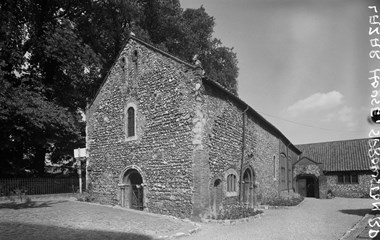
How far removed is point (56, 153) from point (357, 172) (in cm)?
2884

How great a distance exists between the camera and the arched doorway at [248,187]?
1832 centimetres

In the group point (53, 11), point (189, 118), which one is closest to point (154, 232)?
point (189, 118)

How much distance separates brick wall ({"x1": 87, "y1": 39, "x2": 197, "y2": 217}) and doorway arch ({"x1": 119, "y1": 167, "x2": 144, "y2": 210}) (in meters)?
0.29

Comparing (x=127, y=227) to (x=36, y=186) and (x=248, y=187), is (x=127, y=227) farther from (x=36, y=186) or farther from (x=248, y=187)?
(x=36, y=186)

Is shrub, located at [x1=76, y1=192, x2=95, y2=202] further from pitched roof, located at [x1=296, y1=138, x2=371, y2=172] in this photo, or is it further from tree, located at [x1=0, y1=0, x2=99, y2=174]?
pitched roof, located at [x1=296, y1=138, x2=371, y2=172]

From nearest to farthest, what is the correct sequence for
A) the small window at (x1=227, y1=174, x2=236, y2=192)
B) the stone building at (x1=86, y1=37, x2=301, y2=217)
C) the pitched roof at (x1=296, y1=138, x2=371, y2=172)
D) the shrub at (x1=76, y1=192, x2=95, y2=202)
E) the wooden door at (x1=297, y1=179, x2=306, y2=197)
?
the stone building at (x1=86, y1=37, x2=301, y2=217), the small window at (x1=227, y1=174, x2=236, y2=192), the shrub at (x1=76, y1=192, x2=95, y2=202), the pitched roof at (x1=296, y1=138, x2=371, y2=172), the wooden door at (x1=297, y1=179, x2=306, y2=197)

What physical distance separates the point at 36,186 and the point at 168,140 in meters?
9.82

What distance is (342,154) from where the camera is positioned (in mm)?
35250

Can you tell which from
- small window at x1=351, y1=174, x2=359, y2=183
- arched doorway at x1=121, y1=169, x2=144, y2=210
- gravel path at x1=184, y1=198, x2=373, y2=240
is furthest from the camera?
small window at x1=351, y1=174, x2=359, y2=183

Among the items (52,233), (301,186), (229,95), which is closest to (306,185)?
(301,186)

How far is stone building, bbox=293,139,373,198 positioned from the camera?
103ft

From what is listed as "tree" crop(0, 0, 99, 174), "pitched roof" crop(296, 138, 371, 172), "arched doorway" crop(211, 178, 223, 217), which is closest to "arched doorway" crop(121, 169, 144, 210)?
"arched doorway" crop(211, 178, 223, 217)

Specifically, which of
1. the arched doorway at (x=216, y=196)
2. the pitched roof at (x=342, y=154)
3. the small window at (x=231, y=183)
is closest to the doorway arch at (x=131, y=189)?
the arched doorway at (x=216, y=196)

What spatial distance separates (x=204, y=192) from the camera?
13.3 meters
